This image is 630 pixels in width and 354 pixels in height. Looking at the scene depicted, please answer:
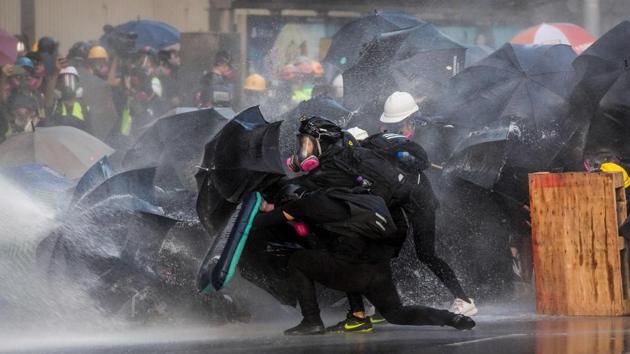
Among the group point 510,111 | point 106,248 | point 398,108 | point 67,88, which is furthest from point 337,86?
point 106,248

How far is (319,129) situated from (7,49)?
977cm

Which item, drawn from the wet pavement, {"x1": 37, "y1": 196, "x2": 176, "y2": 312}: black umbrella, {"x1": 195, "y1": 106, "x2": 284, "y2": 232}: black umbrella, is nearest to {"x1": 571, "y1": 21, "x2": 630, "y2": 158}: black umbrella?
the wet pavement

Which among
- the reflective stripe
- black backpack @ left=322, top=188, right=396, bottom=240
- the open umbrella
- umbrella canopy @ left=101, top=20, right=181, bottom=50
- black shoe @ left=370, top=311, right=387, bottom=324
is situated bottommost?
black shoe @ left=370, top=311, right=387, bottom=324

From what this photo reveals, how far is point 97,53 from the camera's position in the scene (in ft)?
58.8

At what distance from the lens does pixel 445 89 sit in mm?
12508

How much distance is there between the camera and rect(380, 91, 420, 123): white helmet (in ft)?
37.4

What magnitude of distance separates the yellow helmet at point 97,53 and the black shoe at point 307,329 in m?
9.93

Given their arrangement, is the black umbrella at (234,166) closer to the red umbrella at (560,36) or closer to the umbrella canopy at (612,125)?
the umbrella canopy at (612,125)

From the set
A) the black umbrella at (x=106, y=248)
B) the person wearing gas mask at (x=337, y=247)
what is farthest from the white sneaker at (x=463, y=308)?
the black umbrella at (x=106, y=248)

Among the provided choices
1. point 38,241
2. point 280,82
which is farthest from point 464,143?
point 280,82

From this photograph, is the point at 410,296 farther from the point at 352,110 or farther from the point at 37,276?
the point at 37,276

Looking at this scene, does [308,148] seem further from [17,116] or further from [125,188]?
[17,116]

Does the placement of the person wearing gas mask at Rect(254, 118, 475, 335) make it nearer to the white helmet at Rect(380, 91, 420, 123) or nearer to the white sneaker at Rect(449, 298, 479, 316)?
the white sneaker at Rect(449, 298, 479, 316)

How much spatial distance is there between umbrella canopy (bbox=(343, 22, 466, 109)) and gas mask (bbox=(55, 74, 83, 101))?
4429mm
